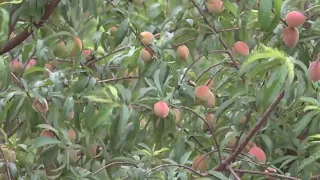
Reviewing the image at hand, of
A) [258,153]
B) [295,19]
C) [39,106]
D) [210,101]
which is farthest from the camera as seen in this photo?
[210,101]

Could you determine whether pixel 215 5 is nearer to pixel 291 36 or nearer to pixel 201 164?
pixel 291 36

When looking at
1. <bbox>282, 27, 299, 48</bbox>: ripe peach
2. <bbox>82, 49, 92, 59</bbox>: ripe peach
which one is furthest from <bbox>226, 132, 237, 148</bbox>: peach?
<bbox>82, 49, 92, 59</bbox>: ripe peach

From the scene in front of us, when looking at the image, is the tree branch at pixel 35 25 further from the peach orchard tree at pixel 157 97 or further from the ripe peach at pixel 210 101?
the ripe peach at pixel 210 101

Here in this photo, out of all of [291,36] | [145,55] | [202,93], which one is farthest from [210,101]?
[291,36]

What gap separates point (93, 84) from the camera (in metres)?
1.72

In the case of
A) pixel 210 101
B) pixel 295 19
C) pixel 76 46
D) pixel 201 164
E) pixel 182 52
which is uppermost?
pixel 295 19

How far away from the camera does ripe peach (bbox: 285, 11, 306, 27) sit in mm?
1559

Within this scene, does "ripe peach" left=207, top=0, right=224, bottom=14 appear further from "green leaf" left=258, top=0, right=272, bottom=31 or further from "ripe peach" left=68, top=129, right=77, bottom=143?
"ripe peach" left=68, top=129, right=77, bottom=143

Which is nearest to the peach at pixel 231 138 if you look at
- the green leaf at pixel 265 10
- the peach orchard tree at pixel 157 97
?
the peach orchard tree at pixel 157 97

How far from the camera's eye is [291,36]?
5.18 feet

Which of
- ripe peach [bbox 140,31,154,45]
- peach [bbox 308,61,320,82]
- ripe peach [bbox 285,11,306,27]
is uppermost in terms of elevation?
ripe peach [bbox 285,11,306,27]

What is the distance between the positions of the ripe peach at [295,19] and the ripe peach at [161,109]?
0.38m

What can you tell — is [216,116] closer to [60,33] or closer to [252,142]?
[252,142]

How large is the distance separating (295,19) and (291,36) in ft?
0.14
